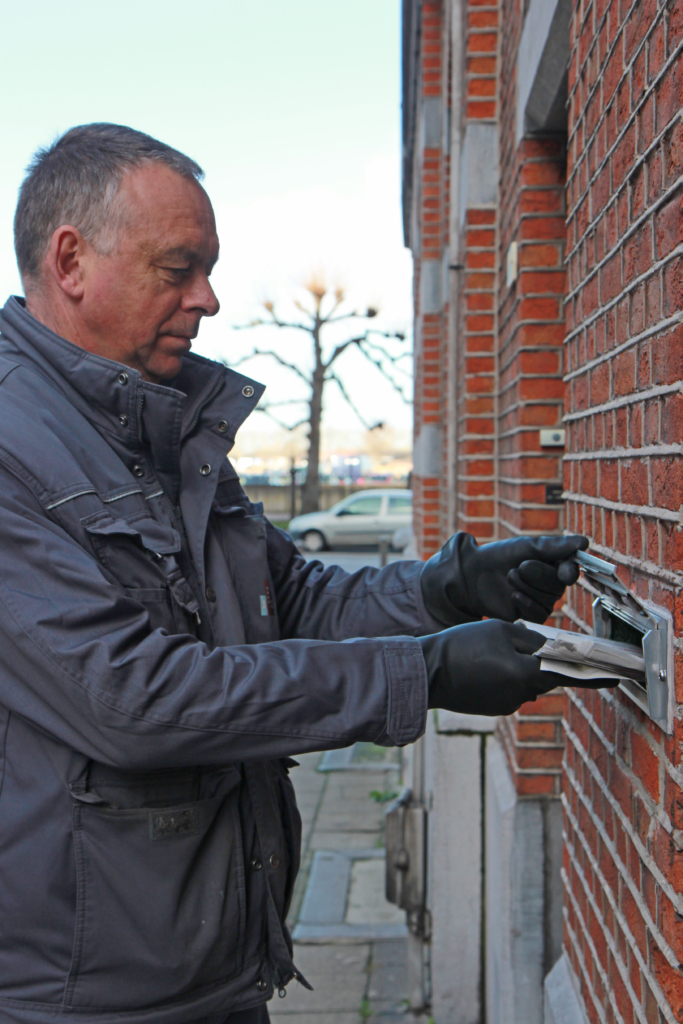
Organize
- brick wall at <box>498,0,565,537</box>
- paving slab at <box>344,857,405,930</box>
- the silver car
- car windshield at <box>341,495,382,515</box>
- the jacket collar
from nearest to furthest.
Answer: the jacket collar < brick wall at <box>498,0,565,537</box> < paving slab at <box>344,857,405,930</box> < the silver car < car windshield at <box>341,495,382,515</box>

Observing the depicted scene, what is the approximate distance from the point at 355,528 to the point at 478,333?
18.5 metres

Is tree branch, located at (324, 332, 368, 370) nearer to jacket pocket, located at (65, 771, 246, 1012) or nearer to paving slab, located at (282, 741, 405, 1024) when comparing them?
paving slab, located at (282, 741, 405, 1024)

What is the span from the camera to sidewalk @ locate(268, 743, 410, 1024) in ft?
12.1

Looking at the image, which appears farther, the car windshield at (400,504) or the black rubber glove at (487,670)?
the car windshield at (400,504)

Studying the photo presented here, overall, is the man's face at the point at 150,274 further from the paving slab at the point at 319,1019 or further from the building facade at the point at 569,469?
Answer: the paving slab at the point at 319,1019

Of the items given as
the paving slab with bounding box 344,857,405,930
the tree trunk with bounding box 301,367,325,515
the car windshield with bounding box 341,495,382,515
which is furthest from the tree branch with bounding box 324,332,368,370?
the paving slab with bounding box 344,857,405,930

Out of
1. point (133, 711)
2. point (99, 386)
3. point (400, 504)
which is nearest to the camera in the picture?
point (133, 711)

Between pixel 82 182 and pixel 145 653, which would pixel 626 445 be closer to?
pixel 145 653

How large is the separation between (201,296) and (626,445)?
2.76 ft

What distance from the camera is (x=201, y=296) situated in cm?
181

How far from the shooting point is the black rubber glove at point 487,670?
1.45 m

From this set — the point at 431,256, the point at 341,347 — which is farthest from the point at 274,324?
the point at 431,256

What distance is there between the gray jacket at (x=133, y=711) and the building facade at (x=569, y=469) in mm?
400

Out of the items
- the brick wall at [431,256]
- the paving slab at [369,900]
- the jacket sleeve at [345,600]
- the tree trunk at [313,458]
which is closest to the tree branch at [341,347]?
the tree trunk at [313,458]
